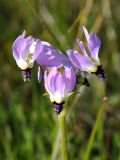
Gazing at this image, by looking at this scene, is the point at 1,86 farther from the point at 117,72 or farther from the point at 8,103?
the point at 117,72

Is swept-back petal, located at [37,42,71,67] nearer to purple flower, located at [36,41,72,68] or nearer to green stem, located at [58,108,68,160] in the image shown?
purple flower, located at [36,41,72,68]

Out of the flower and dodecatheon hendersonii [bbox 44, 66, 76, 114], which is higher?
the flower

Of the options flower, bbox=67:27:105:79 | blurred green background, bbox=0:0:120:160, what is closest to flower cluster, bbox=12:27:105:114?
flower, bbox=67:27:105:79

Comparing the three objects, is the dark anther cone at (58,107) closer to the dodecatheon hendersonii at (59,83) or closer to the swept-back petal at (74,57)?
the dodecatheon hendersonii at (59,83)

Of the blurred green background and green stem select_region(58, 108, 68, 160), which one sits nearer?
green stem select_region(58, 108, 68, 160)

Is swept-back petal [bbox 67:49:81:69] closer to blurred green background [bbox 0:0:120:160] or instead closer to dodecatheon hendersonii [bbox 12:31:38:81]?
dodecatheon hendersonii [bbox 12:31:38:81]

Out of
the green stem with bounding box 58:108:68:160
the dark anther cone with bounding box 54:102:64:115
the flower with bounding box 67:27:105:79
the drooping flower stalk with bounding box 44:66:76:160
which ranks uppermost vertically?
the flower with bounding box 67:27:105:79

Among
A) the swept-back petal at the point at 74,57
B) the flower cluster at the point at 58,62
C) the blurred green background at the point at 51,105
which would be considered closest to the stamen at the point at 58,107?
the flower cluster at the point at 58,62
